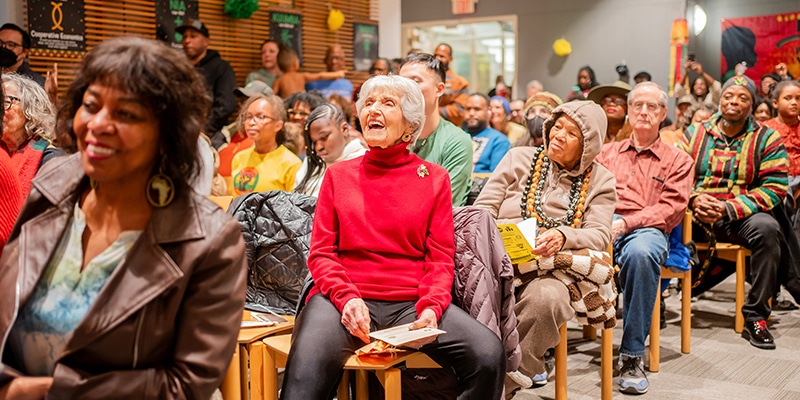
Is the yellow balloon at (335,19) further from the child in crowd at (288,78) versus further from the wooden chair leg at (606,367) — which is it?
the wooden chair leg at (606,367)

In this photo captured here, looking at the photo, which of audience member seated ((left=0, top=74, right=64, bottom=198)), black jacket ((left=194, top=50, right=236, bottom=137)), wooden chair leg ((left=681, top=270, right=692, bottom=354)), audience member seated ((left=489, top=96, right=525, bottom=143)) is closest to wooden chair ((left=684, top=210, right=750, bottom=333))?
wooden chair leg ((left=681, top=270, right=692, bottom=354))

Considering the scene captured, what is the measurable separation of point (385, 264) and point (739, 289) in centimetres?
292

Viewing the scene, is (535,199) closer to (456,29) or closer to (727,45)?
(727,45)

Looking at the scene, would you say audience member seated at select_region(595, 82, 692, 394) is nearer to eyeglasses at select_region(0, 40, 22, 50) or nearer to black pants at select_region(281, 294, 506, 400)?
black pants at select_region(281, 294, 506, 400)

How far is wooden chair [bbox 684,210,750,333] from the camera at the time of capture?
4633 millimetres

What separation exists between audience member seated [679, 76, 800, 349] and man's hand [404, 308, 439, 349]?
8.93ft

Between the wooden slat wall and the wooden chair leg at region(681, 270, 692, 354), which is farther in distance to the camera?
the wooden slat wall

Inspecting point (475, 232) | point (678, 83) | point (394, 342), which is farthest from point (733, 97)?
point (678, 83)

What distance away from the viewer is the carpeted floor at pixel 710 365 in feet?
11.8

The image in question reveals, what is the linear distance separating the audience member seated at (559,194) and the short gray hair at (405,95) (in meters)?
0.71

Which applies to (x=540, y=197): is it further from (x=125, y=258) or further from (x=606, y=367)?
(x=125, y=258)

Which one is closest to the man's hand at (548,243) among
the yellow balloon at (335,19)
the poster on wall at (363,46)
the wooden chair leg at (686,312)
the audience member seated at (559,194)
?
the audience member seated at (559,194)

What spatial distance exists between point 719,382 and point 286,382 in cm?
237

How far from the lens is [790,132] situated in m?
5.40
